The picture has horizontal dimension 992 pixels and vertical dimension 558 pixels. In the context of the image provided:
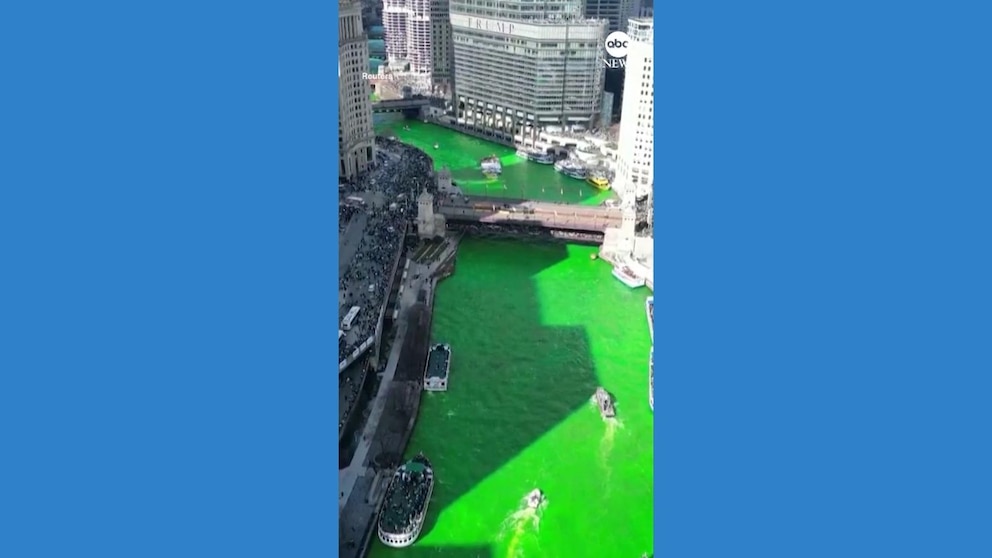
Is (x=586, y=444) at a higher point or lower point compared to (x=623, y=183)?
lower

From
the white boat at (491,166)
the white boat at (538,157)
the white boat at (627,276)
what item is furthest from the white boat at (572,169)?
the white boat at (627,276)

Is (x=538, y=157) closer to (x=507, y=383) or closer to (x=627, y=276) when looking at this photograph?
(x=627, y=276)

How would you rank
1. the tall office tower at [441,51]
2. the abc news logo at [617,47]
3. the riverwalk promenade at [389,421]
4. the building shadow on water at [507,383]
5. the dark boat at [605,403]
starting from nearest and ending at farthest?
the riverwalk promenade at [389,421] < the building shadow on water at [507,383] < the dark boat at [605,403] < the abc news logo at [617,47] < the tall office tower at [441,51]

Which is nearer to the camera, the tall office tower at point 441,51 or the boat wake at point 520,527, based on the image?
the boat wake at point 520,527

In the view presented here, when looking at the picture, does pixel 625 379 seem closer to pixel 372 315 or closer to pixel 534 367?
pixel 534 367

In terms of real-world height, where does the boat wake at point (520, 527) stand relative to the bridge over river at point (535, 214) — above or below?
below

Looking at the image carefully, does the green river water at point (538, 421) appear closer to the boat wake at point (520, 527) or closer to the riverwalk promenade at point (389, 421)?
the boat wake at point (520, 527)

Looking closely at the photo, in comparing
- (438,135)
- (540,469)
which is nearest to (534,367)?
(540,469)

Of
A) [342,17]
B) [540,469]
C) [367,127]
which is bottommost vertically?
[540,469]
